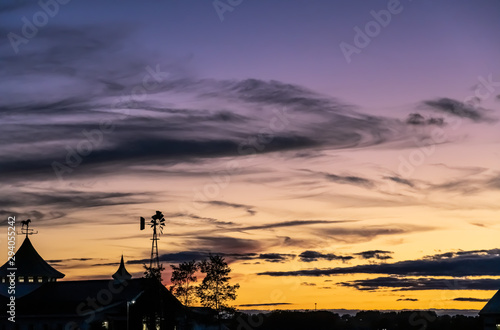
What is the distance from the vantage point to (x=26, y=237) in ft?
Answer: 408

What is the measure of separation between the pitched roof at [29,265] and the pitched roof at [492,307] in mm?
63988

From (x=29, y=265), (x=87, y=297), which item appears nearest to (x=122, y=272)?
(x=29, y=265)

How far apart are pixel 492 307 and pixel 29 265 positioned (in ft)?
227

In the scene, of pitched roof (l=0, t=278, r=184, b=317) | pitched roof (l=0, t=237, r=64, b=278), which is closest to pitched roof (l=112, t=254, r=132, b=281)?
pitched roof (l=0, t=237, r=64, b=278)

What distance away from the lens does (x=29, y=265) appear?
120750mm

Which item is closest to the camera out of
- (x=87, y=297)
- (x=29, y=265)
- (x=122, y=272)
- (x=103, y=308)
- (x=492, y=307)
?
(x=103, y=308)

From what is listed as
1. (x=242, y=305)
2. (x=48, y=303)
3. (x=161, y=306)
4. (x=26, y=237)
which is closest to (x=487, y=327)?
(x=242, y=305)

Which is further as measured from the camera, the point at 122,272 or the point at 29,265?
the point at 122,272

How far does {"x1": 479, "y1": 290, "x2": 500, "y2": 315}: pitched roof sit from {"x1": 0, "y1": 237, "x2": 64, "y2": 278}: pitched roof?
6399 centimetres

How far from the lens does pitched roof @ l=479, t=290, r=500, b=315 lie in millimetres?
116312

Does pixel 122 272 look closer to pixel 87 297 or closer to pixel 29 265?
pixel 29 265

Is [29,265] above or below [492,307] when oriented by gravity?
above

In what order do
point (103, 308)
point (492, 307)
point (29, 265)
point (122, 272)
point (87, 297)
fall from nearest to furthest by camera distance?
point (103, 308), point (87, 297), point (492, 307), point (29, 265), point (122, 272)

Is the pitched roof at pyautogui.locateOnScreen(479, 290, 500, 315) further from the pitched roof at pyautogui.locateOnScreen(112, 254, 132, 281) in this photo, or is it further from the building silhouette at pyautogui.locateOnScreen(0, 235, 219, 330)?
the pitched roof at pyautogui.locateOnScreen(112, 254, 132, 281)
